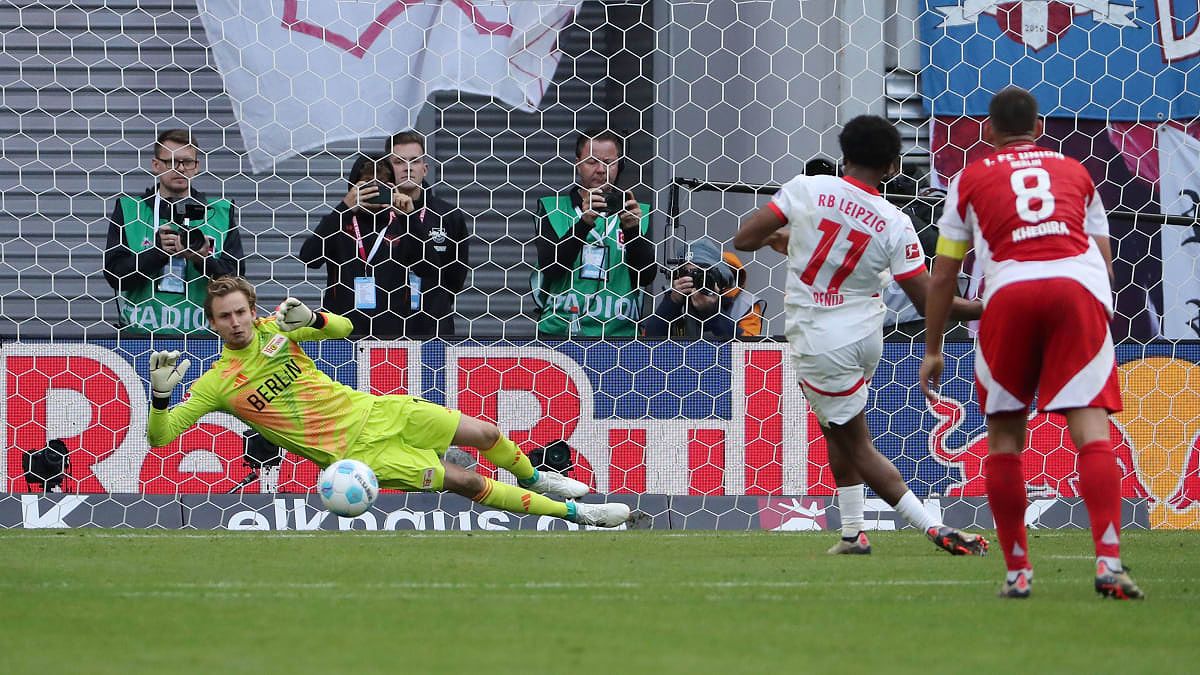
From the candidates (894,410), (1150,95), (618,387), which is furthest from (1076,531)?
(1150,95)

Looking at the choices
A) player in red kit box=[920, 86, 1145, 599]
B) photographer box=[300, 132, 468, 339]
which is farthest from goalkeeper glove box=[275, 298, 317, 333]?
player in red kit box=[920, 86, 1145, 599]

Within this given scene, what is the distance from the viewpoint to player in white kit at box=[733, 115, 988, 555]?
6461 mm

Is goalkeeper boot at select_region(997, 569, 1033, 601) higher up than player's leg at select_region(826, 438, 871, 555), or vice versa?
goalkeeper boot at select_region(997, 569, 1033, 601)

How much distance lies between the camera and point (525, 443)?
8.89 meters

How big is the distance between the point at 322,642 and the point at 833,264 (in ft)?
10.7

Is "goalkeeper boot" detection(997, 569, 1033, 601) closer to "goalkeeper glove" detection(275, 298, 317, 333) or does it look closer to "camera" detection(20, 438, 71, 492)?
"goalkeeper glove" detection(275, 298, 317, 333)

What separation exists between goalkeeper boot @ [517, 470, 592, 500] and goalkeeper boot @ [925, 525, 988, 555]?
1.84m

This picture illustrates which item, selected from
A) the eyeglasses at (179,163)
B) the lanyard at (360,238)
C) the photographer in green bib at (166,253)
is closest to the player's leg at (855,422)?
the lanyard at (360,238)

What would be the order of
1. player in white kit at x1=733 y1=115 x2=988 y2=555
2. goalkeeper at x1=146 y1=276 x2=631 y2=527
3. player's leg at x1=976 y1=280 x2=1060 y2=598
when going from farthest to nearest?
goalkeeper at x1=146 y1=276 x2=631 y2=527, player in white kit at x1=733 y1=115 x2=988 y2=555, player's leg at x1=976 y1=280 x2=1060 y2=598

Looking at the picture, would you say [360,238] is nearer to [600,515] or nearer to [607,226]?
[607,226]

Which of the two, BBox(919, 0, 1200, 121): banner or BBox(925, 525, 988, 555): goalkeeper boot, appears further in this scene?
BBox(919, 0, 1200, 121): banner

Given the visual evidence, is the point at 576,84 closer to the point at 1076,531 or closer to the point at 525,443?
the point at 525,443

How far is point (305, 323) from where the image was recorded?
24.9 ft

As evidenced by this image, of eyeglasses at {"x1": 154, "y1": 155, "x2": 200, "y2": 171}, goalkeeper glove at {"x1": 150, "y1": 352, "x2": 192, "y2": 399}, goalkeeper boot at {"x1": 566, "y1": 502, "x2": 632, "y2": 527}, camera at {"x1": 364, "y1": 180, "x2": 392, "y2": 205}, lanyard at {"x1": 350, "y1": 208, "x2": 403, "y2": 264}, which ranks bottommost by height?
goalkeeper boot at {"x1": 566, "y1": 502, "x2": 632, "y2": 527}
